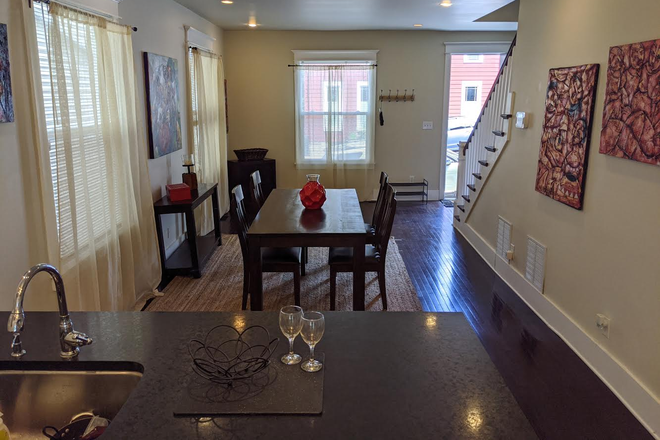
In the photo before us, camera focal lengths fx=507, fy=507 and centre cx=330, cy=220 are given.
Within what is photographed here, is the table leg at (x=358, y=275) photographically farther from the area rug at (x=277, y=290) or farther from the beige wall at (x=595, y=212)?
the beige wall at (x=595, y=212)

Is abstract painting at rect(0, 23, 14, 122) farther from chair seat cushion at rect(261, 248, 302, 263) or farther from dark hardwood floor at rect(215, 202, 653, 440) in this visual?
dark hardwood floor at rect(215, 202, 653, 440)

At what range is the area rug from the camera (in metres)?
3.95

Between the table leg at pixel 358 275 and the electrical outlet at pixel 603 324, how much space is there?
1433mm

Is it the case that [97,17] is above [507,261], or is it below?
above

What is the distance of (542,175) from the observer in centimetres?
374

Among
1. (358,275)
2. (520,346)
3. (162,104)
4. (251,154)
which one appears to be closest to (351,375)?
(358,275)

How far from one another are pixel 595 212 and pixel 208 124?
4.40 metres

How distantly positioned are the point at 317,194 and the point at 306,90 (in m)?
3.95

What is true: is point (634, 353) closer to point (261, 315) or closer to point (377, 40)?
point (261, 315)

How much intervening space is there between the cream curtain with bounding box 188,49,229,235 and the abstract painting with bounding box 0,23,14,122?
304 cm

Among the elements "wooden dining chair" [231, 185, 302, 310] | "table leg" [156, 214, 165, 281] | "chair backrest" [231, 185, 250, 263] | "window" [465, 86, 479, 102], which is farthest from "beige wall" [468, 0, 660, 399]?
"window" [465, 86, 479, 102]

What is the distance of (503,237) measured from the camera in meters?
4.54

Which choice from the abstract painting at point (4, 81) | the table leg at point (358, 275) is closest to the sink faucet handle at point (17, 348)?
the abstract painting at point (4, 81)

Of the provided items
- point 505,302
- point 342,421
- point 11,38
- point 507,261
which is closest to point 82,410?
point 342,421
